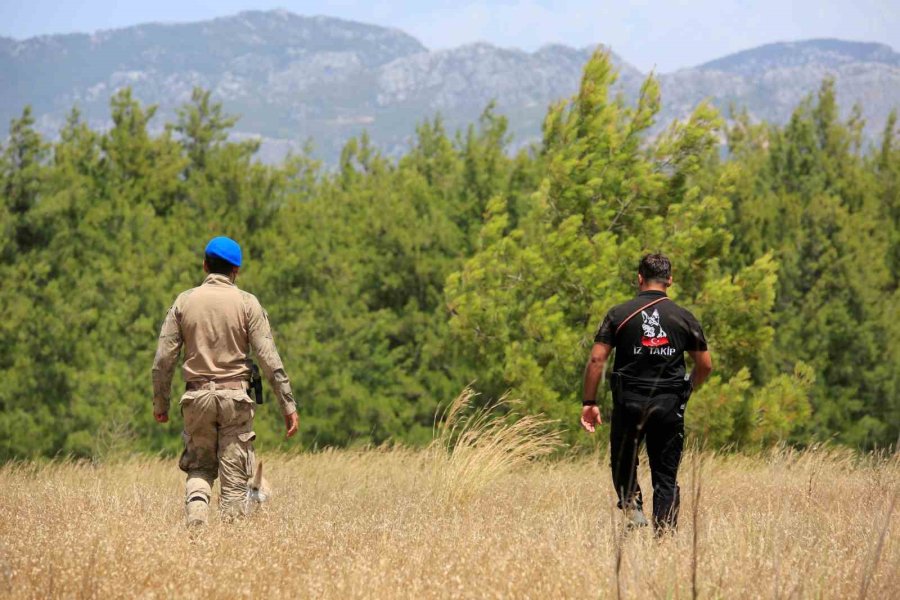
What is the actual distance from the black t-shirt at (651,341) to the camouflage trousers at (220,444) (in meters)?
2.04

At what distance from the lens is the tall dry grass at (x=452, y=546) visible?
3637mm

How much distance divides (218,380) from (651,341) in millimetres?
2389

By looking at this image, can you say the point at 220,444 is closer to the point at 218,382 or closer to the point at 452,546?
the point at 218,382

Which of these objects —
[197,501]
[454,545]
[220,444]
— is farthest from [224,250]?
[454,545]

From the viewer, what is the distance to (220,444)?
5.47 meters

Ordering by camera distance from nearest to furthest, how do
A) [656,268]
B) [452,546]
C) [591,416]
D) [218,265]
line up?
1. [452,546]
2. [591,416]
3. [656,268]
4. [218,265]

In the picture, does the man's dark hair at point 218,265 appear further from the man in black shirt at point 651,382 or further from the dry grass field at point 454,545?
the man in black shirt at point 651,382

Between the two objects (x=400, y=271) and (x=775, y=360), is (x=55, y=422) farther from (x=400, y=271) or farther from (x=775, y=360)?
(x=775, y=360)

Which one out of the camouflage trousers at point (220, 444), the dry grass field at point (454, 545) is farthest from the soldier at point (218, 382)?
the dry grass field at point (454, 545)

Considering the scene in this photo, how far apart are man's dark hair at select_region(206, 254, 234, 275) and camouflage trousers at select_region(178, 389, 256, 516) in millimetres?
708

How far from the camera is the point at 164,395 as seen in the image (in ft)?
17.9

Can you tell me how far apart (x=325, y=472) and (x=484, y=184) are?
16730 millimetres

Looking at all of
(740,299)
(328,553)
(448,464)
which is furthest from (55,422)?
(328,553)

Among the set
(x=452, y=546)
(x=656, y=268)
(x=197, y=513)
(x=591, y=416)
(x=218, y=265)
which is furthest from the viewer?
(x=218, y=265)
